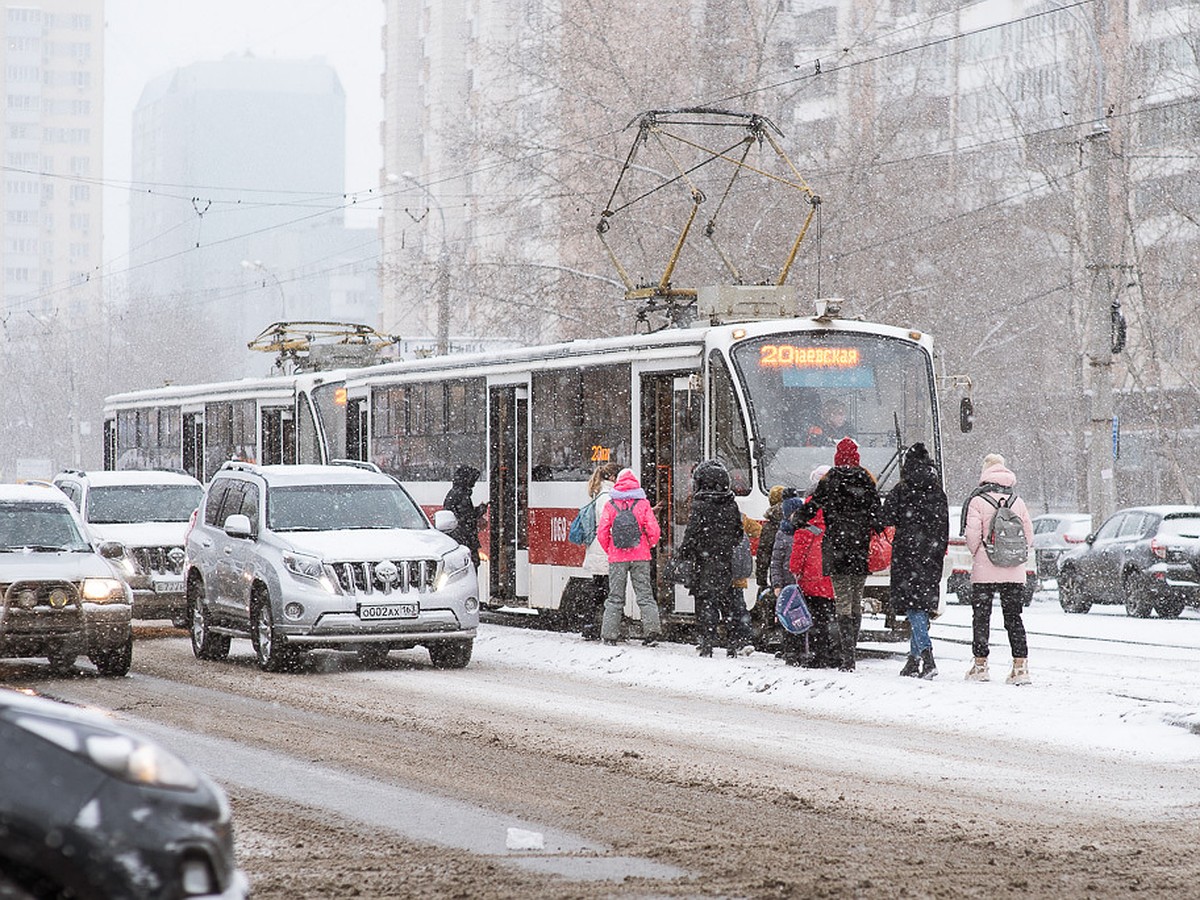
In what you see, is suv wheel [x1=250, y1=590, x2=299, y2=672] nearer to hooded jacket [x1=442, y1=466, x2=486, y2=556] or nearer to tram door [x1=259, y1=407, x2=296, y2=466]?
hooded jacket [x1=442, y1=466, x2=486, y2=556]

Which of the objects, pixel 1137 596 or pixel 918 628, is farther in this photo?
pixel 1137 596

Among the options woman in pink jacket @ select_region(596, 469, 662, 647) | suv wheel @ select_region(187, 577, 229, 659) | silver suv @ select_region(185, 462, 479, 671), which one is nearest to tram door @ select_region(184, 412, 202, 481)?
suv wheel @ select_region(187, 577, 229, 659)

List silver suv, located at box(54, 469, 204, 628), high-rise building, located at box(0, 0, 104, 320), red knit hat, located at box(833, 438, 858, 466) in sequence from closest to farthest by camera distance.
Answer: red knit hat, located at box(833, 438, 858, 466) → silver suv, located at box(54, 469, 204, 628) → high-rise building, located at box(0, 0, 104, 320)

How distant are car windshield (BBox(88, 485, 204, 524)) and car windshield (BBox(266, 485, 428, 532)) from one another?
18.9 feet

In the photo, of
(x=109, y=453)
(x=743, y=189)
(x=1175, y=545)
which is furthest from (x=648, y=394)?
(x=109, y=453)

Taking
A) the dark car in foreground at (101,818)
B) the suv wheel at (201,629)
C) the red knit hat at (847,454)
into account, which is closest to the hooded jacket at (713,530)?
the red knit hat at (847,454)

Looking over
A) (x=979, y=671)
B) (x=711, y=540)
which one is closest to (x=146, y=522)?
(x=711, y=540)

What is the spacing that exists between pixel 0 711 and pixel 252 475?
45.4 ft

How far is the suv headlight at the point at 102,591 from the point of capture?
15.9m

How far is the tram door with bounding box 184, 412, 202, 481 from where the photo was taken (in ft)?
115

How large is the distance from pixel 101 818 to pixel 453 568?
41.3 ft

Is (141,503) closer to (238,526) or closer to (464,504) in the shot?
(464,504)

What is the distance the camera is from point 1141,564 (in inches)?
1068

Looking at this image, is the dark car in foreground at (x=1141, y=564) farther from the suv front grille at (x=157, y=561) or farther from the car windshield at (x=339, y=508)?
the suv front grille at (x=157, y=561)
